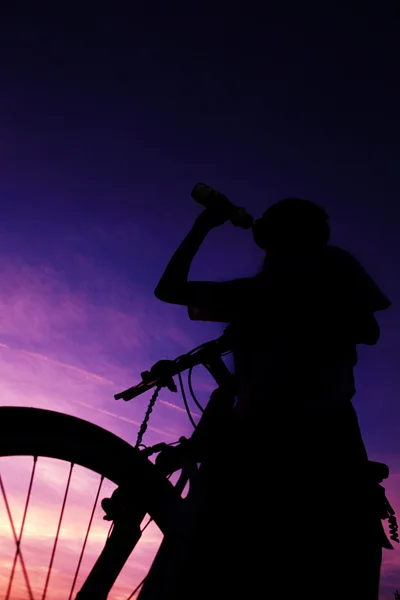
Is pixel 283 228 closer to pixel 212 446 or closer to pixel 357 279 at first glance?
pixel 357 279

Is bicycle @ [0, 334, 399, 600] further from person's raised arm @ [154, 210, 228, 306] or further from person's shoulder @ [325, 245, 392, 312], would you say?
person's shoulder @ [325, 245, 392, 312]

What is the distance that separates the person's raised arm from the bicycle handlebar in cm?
32

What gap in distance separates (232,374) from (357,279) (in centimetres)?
89

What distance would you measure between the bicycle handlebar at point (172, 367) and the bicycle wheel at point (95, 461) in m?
0.42

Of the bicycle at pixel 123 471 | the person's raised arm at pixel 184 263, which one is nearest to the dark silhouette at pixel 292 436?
the person's raised arm at pixel 184 263

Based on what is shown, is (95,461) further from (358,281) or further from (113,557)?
(358,281)

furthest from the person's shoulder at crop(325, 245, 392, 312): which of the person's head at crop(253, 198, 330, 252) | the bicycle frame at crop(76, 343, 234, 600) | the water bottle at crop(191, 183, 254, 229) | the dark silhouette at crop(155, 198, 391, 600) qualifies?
the bicycle frame at crop(76, 343, 234, 600)

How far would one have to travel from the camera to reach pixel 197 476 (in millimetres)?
2184

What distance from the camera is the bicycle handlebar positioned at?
8.07ft

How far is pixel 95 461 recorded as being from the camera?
2074 mm

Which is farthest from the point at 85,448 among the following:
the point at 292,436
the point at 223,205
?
the point at 223,205

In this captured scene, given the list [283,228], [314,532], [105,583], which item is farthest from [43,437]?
[283,228]

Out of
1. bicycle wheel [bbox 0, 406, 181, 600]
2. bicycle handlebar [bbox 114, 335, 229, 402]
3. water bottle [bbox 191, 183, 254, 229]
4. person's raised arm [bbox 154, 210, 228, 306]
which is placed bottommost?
bicycle wheel [bbox 0, 406, 181, 600]

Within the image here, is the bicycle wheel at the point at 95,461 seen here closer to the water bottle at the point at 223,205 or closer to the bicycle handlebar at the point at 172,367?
the bicycle handlebar at the point at 172,367
